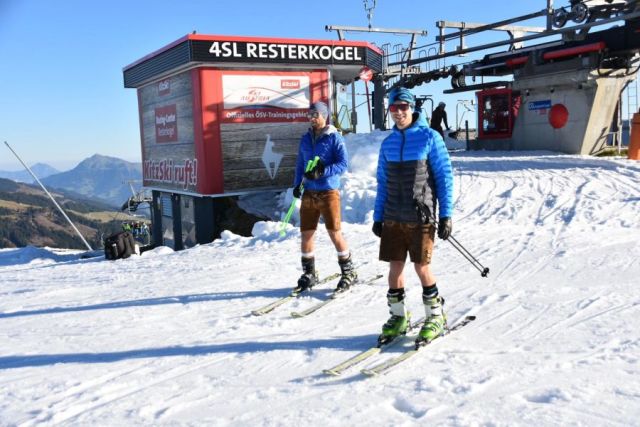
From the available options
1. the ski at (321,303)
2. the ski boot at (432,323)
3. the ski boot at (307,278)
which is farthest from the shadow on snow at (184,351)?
the ski boot at (307,278)

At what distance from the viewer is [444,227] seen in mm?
4039

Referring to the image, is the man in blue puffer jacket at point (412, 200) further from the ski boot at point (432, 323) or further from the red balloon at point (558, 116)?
the red balloon at point (558, 116)

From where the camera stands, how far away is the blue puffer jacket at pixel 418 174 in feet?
13.5

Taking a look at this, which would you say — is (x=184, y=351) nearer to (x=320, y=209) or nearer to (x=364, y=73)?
A: (x=320, y=209)

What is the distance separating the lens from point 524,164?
14.4 meters

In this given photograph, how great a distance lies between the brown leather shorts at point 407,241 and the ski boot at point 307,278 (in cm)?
187

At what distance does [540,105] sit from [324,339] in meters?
15.7

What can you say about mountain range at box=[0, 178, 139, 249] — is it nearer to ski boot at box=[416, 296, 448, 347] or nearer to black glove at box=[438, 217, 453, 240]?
ski boot at box=[416, 296, 448, 347]

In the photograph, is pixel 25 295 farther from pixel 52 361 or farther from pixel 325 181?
pixel 325 181

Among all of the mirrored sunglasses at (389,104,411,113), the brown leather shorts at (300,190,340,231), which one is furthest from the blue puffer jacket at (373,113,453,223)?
the brown leather shorts at (300,190,340,231)

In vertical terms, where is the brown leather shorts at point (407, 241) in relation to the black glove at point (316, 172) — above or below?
below

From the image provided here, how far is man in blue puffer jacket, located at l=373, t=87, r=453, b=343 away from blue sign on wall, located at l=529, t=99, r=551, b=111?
49.0ft

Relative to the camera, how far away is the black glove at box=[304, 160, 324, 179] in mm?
5699

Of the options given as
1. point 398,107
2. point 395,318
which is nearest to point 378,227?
point 395,318
